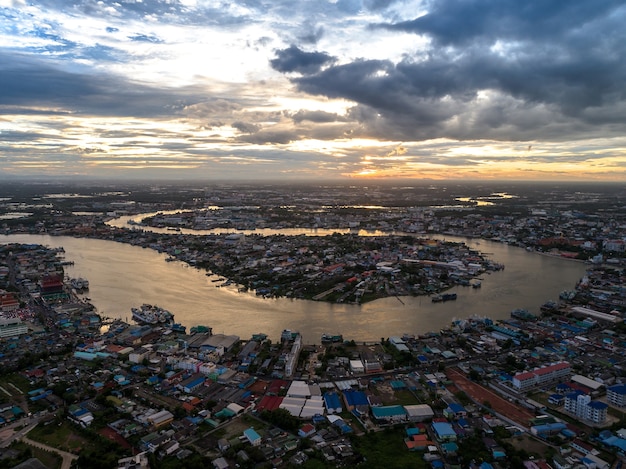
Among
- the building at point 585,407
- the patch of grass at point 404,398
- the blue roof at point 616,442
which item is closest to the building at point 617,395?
the building at point 585,407

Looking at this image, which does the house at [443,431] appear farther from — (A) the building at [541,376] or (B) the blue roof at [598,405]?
(B) the blue roof at [598,405]

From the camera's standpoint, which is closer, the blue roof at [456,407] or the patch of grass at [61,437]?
the patch of grass at [61,437]

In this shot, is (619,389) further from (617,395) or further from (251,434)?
(251,434)

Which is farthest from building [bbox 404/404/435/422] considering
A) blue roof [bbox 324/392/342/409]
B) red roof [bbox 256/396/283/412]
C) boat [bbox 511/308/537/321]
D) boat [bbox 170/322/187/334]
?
boat [bbox 170/322/187/334]

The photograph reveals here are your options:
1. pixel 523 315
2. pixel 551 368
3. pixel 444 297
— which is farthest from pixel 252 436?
pixel 444 297

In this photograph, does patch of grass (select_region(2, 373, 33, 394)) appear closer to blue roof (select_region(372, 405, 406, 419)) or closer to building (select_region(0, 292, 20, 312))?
building (select_region(0, 292, 20, 312))

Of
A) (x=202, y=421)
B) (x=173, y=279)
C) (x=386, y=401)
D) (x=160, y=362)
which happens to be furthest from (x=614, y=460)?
(x=173, y=279)
